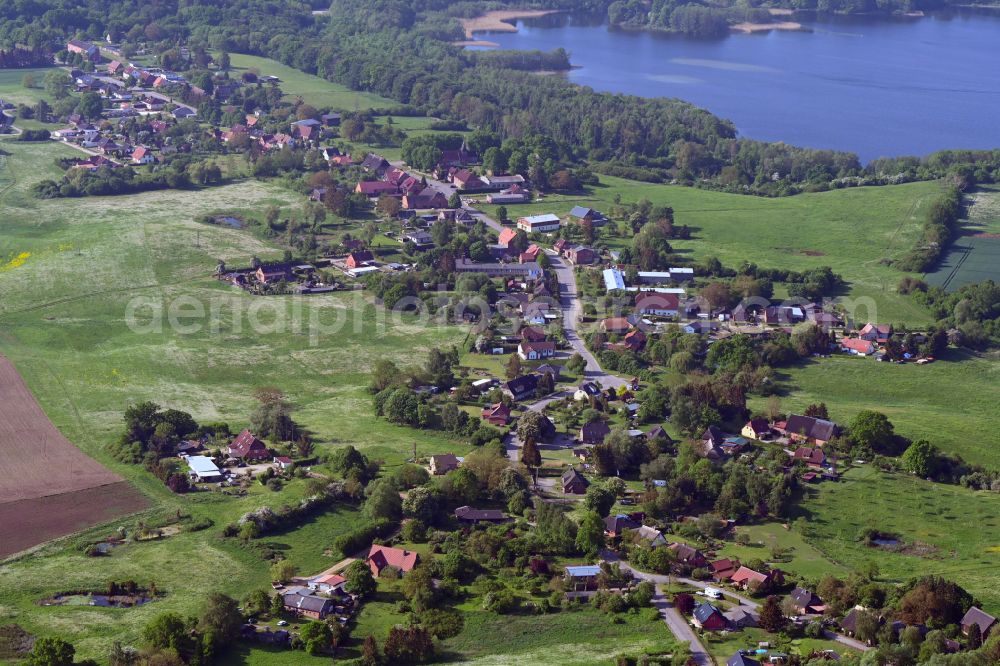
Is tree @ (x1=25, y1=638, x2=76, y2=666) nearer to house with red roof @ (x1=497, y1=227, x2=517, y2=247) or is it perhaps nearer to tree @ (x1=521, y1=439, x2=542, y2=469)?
tree @ (x1=521, y1=439, x2=542, y2=469)

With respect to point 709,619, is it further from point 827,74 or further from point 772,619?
point 827,74

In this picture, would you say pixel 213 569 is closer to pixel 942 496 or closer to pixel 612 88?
pixel 942 496

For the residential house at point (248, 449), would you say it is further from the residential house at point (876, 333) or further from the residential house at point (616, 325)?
the residential house at point (876, 333)

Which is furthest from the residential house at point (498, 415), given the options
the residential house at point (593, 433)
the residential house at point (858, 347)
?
the residential house at point (858, 347)

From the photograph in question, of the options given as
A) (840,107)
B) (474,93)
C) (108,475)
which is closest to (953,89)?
(840,107)

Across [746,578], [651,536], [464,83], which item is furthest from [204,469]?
[464,83]

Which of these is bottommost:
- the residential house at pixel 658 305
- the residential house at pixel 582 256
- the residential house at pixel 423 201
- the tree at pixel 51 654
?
the tree at pixel 51 654
